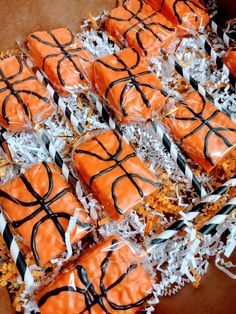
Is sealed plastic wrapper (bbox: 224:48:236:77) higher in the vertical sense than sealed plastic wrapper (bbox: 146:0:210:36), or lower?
lower

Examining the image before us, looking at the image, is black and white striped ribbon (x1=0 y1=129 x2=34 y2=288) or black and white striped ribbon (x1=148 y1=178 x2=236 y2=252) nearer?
black and white striped ribbon (x1=0 y1=129 x2=34 y2=288)

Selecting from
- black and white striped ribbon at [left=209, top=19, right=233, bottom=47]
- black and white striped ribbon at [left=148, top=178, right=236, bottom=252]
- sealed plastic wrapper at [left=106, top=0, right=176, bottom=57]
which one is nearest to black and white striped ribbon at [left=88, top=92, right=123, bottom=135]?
sealed plastic wrapper at [left=106, top=0, right=176, bottom=57]

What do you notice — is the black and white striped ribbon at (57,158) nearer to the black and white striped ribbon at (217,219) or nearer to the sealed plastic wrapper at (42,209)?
the sealed plastic wrapper at (42,209)

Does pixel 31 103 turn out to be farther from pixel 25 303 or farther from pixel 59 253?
pixel 25 303

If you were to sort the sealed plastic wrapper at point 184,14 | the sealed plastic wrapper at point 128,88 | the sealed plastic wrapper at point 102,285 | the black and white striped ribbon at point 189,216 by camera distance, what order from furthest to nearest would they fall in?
the sealed plastic wrapper at point 184,14 → the sealed plastic wrapper at point 128,88 → the black and white striped ribbon at point 189,216 → the sealed plastic wrapper at point 102,285

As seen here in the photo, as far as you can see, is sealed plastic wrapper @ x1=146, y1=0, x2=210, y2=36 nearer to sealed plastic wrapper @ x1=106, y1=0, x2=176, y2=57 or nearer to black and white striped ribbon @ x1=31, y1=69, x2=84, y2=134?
sealed plastic wrapper @ x1=106, y1=0, x2=176, y2=57

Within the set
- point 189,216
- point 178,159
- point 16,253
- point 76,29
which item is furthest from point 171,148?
point 76,29

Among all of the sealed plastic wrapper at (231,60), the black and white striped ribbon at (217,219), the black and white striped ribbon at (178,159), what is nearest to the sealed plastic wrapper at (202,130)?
the black and white striped ribbon at (178,159)

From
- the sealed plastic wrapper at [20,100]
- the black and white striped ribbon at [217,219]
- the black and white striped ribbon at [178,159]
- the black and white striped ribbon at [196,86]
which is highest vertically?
the sealed plastic wrapper at [20,100]
